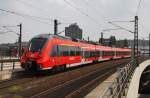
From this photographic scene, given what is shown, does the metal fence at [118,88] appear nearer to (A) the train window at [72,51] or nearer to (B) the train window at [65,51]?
(B) the train window at [65,51]

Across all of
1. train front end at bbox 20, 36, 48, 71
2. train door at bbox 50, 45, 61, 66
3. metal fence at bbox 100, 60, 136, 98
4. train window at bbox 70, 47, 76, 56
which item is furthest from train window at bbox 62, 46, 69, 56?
Result: metal fence at bbox 100, 60, 136, 98

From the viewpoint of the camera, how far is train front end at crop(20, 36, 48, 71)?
76.4 ft

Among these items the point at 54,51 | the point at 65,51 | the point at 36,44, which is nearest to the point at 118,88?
the point at 36,44

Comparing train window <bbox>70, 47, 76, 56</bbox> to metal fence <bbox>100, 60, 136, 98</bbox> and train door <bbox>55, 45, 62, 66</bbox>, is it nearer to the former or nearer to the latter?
train door <bbox>55, 45, 62, 66</bbox>

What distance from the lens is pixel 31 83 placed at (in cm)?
1955

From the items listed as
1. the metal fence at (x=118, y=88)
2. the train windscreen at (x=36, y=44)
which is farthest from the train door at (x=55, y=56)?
the metal fence at (x=118, y=88)

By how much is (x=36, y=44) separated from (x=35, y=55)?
3.45 ft

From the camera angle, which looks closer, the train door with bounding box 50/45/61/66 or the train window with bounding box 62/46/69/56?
the train door with bounding box 50/45/61/66

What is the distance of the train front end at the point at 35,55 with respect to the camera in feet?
76.4

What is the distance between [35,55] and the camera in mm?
23516

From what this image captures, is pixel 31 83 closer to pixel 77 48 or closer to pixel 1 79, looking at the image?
pixel 1 79

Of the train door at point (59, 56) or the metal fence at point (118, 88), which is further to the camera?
the train door at point (59, 56)

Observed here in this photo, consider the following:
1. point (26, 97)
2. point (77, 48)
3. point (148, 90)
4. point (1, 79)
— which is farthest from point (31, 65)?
point (148, 90)

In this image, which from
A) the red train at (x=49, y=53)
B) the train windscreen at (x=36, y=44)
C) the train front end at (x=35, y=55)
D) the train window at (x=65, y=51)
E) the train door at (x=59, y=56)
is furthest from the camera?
the train window at (x=65, y=51)
